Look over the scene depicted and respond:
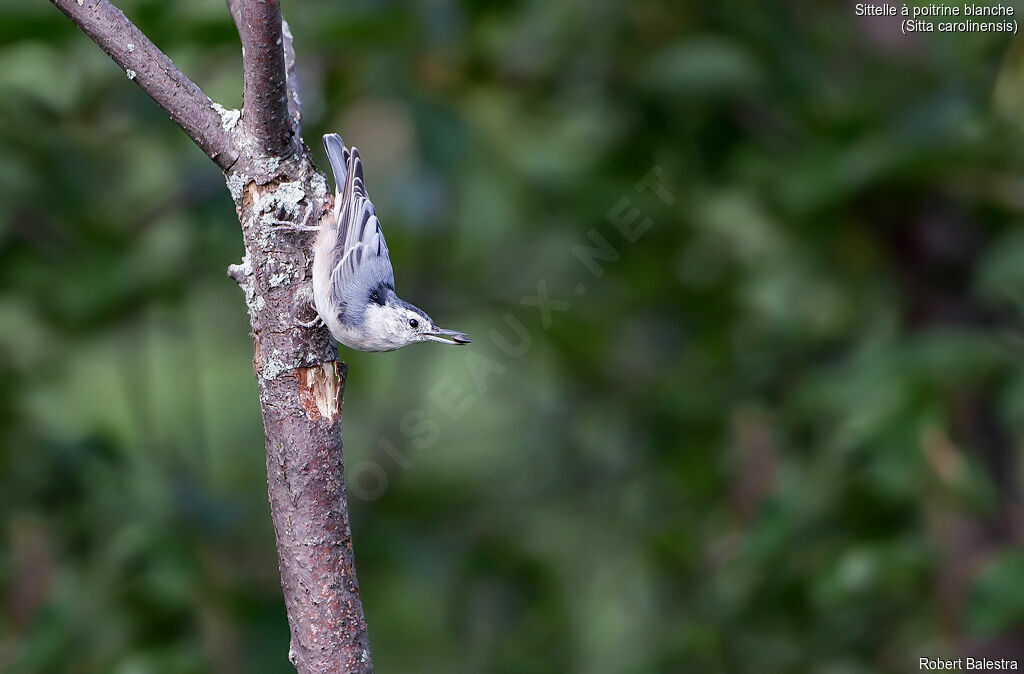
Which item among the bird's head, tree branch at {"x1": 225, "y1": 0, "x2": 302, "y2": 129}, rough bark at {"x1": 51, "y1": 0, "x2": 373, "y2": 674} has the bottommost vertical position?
rough bark at {"x1": 51, "y1": 0, "x2": 373, "y2": 674}

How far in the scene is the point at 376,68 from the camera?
2225 millimetres

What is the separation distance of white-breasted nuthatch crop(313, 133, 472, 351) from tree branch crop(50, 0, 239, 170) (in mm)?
214

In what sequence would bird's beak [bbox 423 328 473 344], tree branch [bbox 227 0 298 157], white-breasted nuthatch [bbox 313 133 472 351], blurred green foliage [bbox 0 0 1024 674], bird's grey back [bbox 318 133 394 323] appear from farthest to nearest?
blurred green foliage [bbox 0 0 1024 674], bird's beak [bbox 423 328 473 344], bird's grey back [bbox 318 133 394 323], white-breasted nuthatch [bbox 313 133 472 351], tree branch [bbox 227 0 298 157]

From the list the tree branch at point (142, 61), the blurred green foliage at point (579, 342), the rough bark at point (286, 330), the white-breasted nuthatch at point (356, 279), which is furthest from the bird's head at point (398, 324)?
the blurred green foliage at point (579, 342)

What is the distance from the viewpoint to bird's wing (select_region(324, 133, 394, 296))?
4.36ft

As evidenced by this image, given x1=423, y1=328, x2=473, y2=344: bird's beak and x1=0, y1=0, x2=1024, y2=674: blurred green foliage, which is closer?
x1=423, y1=328, x2=473, y2=344: bird's beak

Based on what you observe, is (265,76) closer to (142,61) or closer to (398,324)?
(142,61)

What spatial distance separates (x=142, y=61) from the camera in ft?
3.56

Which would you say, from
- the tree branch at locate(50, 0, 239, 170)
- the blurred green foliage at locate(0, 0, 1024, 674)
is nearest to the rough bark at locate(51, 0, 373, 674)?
the tree branch at locate(50, 0, 239, 170)

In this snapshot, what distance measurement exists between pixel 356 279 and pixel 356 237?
0.07m

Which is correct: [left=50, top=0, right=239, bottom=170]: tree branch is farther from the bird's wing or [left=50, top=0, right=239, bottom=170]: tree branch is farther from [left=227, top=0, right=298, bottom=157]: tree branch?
the bird's wing

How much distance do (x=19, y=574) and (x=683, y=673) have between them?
5.76 feet

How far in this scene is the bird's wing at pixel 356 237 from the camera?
52.3 inches

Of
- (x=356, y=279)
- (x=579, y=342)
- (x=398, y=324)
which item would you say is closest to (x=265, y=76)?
(x=356, y=279)
